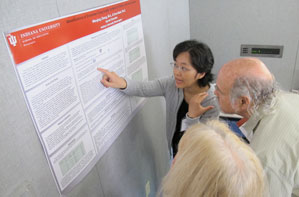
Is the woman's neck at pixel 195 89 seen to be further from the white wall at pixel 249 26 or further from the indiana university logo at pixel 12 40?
the white wall at pixel 249 26

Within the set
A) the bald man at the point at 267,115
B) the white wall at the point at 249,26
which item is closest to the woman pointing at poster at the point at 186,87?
the bald man at the point at 267,115

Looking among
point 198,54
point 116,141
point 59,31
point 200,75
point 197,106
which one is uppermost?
point 59,31

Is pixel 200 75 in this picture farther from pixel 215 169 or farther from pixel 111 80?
pixel 215 169

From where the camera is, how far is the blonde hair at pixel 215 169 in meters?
0.61

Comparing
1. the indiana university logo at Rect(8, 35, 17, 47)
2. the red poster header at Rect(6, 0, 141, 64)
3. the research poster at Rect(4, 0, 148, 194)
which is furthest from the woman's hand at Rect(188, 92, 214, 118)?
the indiana university logo at Rect(8, 35, 17, 47)

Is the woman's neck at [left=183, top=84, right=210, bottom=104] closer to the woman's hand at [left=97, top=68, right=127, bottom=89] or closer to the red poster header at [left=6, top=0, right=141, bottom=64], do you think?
the woman's hand at [left=97, top=68, right=127, bottom=89]

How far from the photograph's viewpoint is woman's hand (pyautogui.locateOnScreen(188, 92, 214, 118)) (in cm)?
127

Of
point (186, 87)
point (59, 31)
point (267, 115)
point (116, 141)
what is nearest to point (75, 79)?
point (59, 31)

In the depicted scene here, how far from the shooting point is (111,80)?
3.72 ft

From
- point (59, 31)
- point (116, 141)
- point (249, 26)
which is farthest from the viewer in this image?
point (249, 26)

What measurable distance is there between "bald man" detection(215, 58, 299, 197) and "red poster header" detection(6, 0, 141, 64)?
611 mm

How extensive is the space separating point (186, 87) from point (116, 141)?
1.66 ft

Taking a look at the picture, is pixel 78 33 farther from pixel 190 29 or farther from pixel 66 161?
pixel 190 29

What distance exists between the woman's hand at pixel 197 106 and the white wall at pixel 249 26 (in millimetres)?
1292
